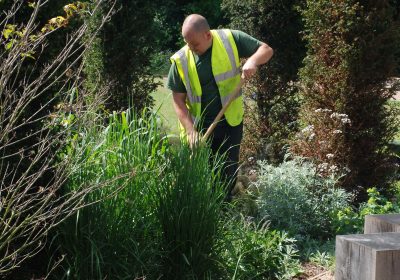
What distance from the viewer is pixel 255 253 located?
190 inches

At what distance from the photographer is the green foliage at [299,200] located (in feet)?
18.3

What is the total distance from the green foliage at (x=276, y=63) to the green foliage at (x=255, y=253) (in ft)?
10.6

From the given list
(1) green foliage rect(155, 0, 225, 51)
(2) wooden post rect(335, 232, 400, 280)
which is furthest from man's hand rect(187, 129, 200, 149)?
(1) green foliage rect(155, 0, 225, 51)

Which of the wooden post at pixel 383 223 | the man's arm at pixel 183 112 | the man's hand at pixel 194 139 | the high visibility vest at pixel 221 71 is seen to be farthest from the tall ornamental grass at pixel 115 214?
the wooden post at pixel 383 223

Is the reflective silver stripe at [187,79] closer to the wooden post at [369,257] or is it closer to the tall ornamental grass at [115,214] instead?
the tall ornamental grass at [115,214]

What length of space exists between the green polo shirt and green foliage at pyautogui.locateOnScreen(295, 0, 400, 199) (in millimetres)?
1193

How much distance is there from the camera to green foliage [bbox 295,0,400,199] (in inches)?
261

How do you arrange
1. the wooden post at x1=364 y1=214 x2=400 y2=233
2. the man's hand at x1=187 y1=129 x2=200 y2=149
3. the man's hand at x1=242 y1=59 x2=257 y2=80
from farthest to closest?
the man's hand at x1=242 y1=59 x2=257 y2=80, the man's hand at x1=187 y1=129 x2=200 y2=149, the wooden post at x1=364 y1=214 x2=400 y2=233

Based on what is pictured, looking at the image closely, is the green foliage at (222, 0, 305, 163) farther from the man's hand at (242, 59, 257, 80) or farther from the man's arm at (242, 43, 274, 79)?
the man's hand at (242, 59, 257, 80)

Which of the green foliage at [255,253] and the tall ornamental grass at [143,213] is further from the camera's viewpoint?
the green foliage at [255,253]

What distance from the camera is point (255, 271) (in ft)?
15.6

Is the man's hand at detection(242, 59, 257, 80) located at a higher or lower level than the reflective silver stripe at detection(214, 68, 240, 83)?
higher

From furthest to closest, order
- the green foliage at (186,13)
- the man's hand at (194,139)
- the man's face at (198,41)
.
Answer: the green foliage at (186,13), the man's face at (198,41), the man's hand at (194,139)

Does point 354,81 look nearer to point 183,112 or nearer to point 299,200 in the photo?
point 299,200
